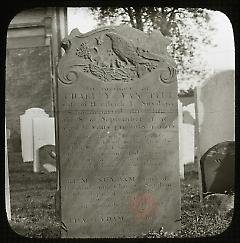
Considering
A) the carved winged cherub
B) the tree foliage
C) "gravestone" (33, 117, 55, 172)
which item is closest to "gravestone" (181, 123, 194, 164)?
the tree foliage

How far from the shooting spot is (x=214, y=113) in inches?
142

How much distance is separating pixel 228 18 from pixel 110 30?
0.88 meters

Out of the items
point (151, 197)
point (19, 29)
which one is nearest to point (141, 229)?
point (151, 197)

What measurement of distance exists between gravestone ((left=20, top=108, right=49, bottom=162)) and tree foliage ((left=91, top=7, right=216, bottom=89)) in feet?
2.67

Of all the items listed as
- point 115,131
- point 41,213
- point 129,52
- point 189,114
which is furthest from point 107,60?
point 41,213

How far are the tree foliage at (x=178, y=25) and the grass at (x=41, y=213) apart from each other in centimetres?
95

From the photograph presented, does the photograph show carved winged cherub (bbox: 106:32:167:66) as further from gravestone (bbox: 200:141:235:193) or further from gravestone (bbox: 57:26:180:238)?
gravestone (bbox: 200:141:235:193)

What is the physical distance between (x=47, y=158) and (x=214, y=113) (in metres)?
1.32

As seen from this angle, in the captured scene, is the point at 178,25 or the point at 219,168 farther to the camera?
the point at 219,168

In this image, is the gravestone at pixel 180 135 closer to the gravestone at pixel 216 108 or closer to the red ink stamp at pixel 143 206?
the gravestone at pixel 216 108

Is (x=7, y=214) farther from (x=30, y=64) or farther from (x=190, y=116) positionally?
(x=190, y=116)

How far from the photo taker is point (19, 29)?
348 cm

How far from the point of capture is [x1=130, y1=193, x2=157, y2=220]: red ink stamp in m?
3.53

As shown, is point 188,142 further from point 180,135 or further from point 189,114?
point 189,114
